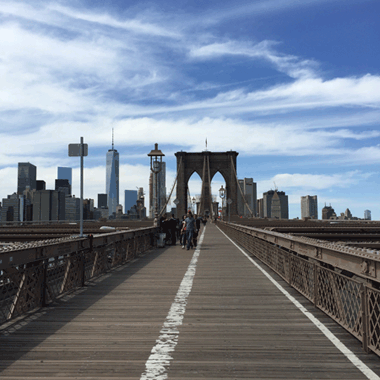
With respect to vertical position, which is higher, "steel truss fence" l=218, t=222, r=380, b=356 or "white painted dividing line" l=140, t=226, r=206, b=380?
"steel truss fence" l=218, t=222, r=380, b=356

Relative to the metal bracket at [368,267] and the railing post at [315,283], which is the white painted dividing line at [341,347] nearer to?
the railing post at [315,283]

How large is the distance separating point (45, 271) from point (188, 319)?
2620 mm

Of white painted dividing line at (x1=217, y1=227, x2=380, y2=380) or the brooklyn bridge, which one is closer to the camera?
white painted dividing line at (x1=217, y1=227, x2=380, y2=380)

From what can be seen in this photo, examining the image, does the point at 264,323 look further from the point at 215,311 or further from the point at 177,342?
the point at 177,342

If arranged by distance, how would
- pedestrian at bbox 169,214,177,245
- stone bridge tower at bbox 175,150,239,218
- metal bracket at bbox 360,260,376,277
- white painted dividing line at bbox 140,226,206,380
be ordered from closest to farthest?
white painted dividing line at bbox 140,226,206,380
metal bracket at bbox 360,260,376,277
pedestrian at bbox 169,214,177,245
stone bridge tower at bbox 175,150,239,218

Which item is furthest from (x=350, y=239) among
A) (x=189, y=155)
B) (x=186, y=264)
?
(x=189, y=155)

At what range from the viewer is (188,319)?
6.33 metres

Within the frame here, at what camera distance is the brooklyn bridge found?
438 cm

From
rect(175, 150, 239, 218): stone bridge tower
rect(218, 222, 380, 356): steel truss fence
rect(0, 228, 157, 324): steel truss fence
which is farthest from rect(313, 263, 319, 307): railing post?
rect(175, 150, 239, 218): stone bridge tower

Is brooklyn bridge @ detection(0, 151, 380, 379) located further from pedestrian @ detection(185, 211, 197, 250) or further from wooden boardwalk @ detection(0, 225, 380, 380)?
pedestrian @ detection(185, 211, 197, 250)

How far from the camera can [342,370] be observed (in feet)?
14.1

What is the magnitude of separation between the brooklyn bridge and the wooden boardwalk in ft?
0.04

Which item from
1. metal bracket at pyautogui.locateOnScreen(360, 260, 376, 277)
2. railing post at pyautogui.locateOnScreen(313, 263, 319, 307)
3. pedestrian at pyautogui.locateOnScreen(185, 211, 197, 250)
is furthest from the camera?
pedestrian at pyautogui.locateOnScreen(185, 211, 197, 250)

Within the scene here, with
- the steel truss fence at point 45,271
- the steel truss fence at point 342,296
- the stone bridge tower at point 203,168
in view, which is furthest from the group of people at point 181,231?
the stone bridge tower at point 203,168
